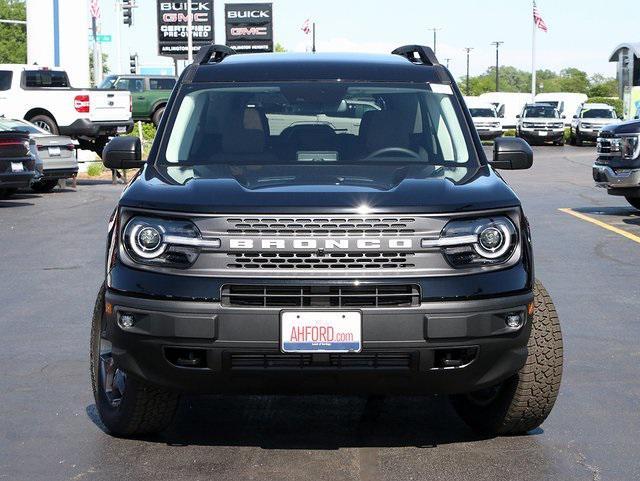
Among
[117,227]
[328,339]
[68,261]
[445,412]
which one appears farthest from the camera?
[68,261]

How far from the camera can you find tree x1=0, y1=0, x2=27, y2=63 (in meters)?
114

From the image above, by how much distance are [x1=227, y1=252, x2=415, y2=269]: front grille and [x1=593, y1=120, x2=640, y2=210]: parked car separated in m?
13.4

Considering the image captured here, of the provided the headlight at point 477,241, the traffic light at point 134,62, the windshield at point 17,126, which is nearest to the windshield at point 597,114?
the traffic light at point 134,62

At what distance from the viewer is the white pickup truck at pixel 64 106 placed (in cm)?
3033

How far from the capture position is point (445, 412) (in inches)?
259

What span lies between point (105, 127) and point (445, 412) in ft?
81.4

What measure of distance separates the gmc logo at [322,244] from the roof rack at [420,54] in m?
2.07

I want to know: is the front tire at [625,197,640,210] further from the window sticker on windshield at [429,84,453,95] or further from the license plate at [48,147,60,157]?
the window sticker on windshield at [429,84,453,95]

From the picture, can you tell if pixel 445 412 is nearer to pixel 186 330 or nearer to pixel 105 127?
pixel 186 330

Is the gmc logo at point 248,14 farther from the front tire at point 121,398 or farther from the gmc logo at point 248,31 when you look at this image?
the front tire at point 121,398

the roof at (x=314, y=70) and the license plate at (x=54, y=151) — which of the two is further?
the license plate at (x=54, y=151)

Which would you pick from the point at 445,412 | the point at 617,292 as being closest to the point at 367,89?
the point at 445,412

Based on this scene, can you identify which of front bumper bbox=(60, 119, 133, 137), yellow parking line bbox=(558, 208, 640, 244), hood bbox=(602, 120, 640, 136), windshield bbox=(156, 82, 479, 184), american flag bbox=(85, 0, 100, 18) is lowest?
yellow parking line bbox=(558, 208, 640, 244)

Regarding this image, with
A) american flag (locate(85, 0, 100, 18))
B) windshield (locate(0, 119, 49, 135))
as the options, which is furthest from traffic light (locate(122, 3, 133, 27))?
windshield (locate(0, 119, 49, 135))
